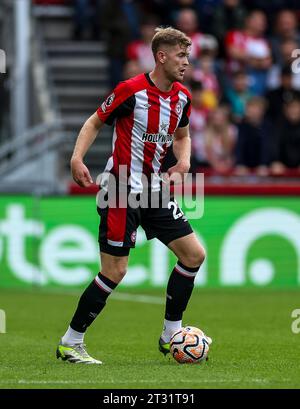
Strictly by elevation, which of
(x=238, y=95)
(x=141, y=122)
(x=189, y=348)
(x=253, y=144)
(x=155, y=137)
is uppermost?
(x=141, y=122)

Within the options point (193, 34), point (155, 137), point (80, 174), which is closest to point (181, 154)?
point (155, 137)

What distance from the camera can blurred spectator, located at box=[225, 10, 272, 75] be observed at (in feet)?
62.1

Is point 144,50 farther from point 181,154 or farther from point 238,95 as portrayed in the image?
point 181,154

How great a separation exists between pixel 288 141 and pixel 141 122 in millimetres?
8823

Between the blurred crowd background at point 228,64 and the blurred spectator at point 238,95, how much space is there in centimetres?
2

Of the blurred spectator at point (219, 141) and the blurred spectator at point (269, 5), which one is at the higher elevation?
the blurred spectator at point (269, 5)

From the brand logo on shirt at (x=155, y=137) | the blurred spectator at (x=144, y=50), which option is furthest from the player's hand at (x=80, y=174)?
the blurred spectator at (x=144, y=50)

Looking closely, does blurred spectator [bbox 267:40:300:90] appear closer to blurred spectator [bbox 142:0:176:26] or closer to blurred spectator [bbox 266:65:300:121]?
blurred spectator [bbox 266:65:300:121]

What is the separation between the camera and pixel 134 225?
28.7ft

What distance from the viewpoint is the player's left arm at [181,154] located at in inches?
348

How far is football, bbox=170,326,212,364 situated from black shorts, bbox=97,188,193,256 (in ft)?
2.44

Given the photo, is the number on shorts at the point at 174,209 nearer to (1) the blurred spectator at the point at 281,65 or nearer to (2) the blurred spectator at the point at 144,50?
(2) the blurred spectator at the point at 144,50

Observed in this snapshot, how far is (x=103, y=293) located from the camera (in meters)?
8.62

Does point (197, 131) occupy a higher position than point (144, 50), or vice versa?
point (144, 50)
